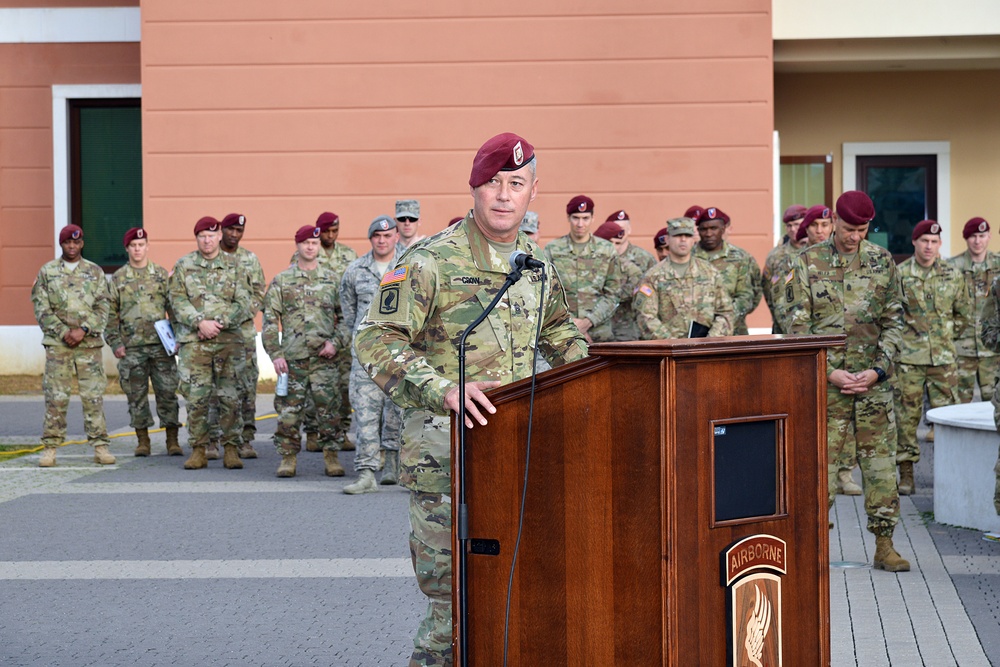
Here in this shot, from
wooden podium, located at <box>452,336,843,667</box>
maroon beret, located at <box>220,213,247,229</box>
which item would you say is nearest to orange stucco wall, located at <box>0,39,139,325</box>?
maroon beret, located at <box>220,213,247,229</box>

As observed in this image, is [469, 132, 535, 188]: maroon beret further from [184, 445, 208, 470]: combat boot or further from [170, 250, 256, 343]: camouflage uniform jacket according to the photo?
[184, 445, 208, 470]: combat boot

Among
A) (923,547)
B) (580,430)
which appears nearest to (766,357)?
(580,430)

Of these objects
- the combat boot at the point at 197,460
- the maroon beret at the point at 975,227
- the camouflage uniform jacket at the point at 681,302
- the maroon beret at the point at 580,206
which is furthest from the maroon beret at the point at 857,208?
the maroon beret at the point at 975,227

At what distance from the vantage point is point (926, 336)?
11.4 meters

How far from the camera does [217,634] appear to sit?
588 cm

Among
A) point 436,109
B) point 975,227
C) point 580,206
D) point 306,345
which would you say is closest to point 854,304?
point 580,206

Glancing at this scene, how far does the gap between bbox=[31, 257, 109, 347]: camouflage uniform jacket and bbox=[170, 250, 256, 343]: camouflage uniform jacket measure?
718mm

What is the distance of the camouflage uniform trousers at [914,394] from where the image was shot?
10179 millimetres

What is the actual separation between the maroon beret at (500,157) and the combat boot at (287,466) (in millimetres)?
7442

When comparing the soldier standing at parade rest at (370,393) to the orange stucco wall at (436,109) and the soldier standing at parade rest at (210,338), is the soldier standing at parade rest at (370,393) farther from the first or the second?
the orange stucco wall at (436,109)

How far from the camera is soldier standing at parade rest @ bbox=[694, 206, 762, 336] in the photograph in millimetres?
11727

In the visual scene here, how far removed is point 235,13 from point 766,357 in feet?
49.3

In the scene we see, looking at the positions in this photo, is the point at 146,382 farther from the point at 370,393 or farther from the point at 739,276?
the point at 739,276

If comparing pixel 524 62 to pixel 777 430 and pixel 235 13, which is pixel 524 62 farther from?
pixel 777 430
